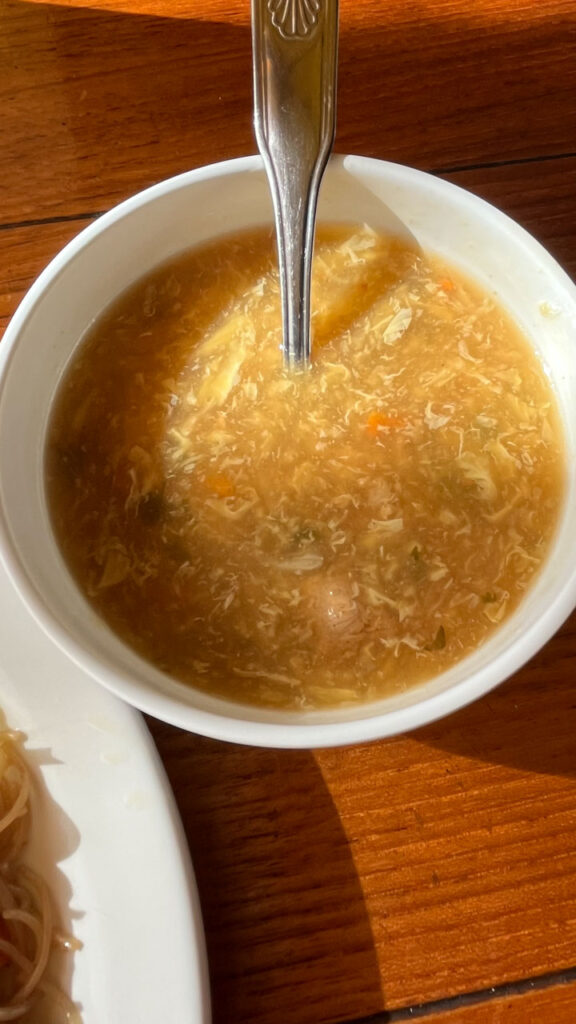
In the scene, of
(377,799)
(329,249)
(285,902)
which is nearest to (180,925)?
(285,902)

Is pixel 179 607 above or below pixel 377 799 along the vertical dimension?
above

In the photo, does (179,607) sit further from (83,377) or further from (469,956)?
(469,956)

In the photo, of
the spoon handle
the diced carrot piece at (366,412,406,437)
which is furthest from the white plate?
the spoon handle

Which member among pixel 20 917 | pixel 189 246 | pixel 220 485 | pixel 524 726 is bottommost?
pixel 20 917

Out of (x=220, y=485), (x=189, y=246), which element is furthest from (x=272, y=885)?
(x=189, y=246)

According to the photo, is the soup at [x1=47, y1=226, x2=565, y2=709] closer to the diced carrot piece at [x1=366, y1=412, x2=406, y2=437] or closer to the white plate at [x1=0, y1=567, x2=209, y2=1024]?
the diced carrot piece at [x1=366, y1=412, x2=406, y2=437]

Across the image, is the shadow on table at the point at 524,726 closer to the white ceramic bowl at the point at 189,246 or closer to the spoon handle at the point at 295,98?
the white ceramic bowl at the point at 189,246

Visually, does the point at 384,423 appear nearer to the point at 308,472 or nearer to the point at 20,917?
the point at 308,472
